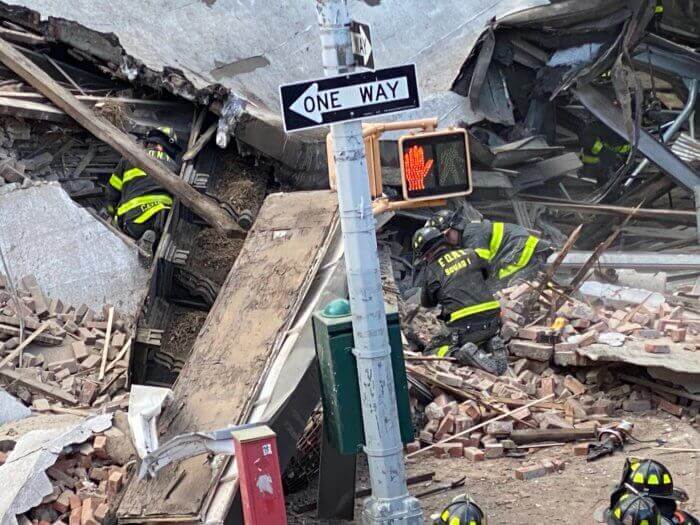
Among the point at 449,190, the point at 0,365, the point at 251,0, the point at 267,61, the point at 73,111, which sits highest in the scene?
the point at 251,0

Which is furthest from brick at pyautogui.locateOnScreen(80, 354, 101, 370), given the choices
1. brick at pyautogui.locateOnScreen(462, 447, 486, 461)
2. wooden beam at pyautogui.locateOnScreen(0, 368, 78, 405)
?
brick at pyautogui.locateOnScreen(462, 447, 486, 461)

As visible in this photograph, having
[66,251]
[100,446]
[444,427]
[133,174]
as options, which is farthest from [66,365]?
[444,427]

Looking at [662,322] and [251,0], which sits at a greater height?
[251,0]

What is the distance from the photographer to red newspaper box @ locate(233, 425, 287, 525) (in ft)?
18.2

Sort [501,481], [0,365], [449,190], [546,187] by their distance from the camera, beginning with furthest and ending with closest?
[546,187], [0,365], [501,481], [449,190]

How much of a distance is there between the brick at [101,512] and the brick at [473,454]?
3.07 meters

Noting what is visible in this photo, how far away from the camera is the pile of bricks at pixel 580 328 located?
9.72m

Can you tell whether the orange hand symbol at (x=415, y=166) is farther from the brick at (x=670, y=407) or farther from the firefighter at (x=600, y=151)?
the firefighter at (x=600, y=151)

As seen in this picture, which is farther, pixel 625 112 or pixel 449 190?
pixel 625 112

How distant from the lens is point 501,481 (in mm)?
8156

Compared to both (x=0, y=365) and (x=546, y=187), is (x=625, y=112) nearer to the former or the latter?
(x=546, y=187)

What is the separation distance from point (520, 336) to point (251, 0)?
6843 millimetres

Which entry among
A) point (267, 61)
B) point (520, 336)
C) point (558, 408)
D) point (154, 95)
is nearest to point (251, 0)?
point (267, 61)

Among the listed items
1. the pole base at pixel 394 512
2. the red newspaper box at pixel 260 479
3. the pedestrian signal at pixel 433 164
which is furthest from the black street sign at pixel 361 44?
the pole base at pixel 394 512
